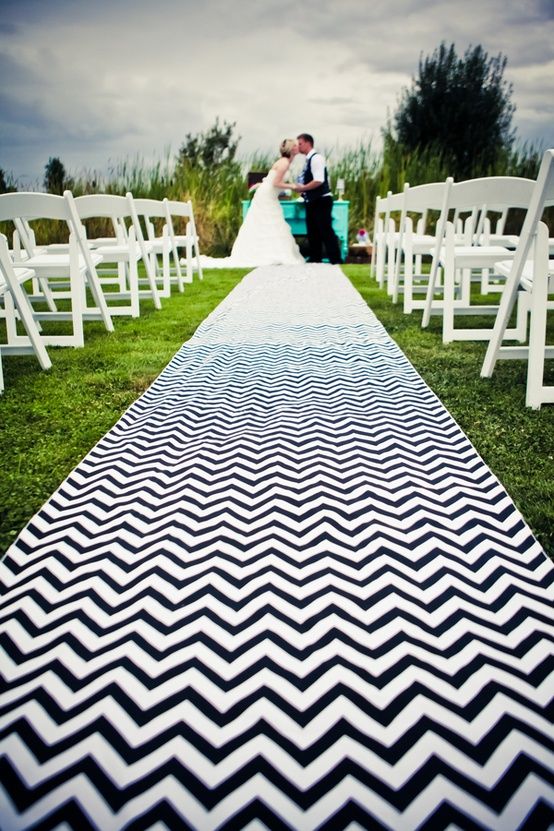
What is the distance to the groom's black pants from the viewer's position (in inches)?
346

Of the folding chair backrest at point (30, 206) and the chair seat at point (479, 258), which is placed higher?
the folding chair backrest at point (30, 206)

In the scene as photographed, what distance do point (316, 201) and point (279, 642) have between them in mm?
8350

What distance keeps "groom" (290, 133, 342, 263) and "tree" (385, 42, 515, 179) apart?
439 centimetres

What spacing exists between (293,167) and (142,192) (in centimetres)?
290

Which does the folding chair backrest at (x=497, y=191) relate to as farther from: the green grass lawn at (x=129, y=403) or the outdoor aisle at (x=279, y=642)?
the outdoor aisle at (x=279, y=642)

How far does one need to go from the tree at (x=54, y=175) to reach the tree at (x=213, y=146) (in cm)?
217

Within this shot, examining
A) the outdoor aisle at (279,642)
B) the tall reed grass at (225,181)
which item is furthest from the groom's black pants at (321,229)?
the outdoor aisle at (279,642)

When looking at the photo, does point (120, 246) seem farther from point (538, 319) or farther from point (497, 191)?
point (538, 319)

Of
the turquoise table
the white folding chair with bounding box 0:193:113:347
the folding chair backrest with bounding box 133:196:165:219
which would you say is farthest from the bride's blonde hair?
the white folding chair with bounding box 0:193:113:347

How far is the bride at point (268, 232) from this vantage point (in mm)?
9312

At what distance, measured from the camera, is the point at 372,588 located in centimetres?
139

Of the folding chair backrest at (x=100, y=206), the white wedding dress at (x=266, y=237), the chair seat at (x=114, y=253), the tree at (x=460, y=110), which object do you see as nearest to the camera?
the folding chair backrest at (x=100, y=206)

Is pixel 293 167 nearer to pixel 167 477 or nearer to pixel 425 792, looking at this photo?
pixel 167 477

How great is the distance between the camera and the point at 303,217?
388 inches
